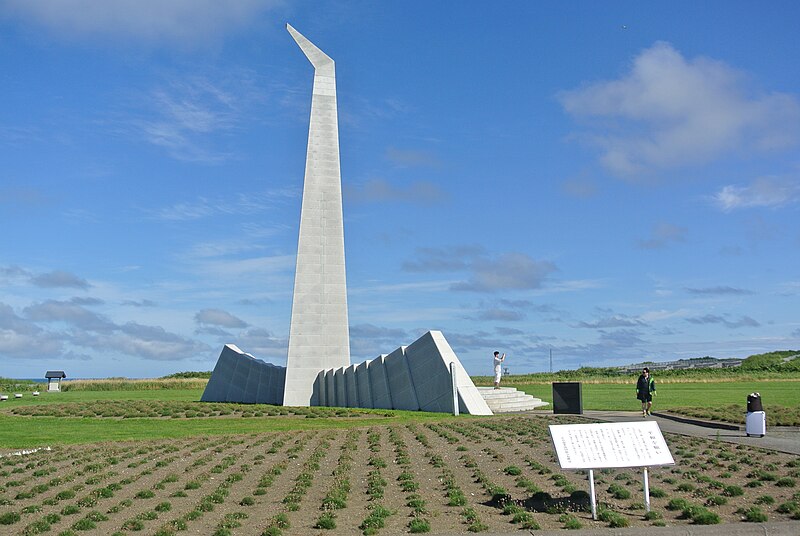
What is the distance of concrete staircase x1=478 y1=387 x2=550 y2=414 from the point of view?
26422 millimetres

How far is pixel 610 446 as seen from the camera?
8.74 meters

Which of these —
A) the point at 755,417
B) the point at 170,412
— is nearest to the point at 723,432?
the point at 755,417

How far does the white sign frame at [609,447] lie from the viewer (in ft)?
27.9

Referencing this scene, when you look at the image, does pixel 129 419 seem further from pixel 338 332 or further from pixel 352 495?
pixel 352 495

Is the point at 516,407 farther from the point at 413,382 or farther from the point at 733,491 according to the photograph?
the point at 733,491

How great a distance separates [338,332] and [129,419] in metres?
11.0

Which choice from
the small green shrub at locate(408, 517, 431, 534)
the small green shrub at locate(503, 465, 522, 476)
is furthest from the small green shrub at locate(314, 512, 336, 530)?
the small green shrub at locate(503, 465, 522, 476)

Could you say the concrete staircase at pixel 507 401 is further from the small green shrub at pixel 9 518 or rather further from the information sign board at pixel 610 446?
the small green shrub at pixel 9 518

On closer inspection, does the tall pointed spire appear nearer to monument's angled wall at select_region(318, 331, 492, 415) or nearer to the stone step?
monument's angled wall at select_region(318, 331, 492, 415)

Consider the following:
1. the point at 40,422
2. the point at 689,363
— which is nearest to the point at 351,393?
the point at 40,422

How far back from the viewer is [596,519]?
8.36 meters

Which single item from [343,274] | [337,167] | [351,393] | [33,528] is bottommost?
[33,528]

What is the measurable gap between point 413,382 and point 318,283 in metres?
8.30

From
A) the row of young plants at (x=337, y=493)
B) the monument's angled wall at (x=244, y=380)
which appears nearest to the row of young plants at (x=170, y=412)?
the monument's angled wall at (x=244, y=380)
